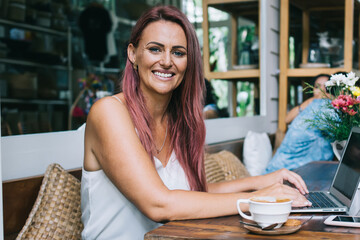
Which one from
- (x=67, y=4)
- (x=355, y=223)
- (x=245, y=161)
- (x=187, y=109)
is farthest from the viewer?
(x=67, y=4)

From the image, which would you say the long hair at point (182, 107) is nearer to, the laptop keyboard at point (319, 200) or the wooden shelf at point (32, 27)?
the laptop keyboard at point (319, 200)

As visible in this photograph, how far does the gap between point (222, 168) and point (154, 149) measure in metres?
1.30

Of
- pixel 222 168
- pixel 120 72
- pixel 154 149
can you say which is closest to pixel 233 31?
pixel 222 168

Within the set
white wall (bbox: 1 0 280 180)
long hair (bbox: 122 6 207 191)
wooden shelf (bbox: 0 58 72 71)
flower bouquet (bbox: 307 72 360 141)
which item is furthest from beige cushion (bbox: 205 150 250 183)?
wooden shelf (bbox: 0 58 72 71)

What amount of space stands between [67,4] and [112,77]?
1163 mm

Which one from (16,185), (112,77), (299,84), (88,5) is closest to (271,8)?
(299,84)

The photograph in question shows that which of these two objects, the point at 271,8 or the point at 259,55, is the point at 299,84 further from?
the point at 271,8

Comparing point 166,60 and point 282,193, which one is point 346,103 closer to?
point 282,193

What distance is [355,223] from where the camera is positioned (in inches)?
46.7

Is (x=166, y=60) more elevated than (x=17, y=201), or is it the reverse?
(x=166, y=60)

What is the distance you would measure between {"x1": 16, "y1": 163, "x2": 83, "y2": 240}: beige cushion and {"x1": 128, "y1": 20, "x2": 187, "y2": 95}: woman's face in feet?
1.59

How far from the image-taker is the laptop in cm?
139

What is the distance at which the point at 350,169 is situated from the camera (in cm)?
152

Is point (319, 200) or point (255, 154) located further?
point (255, 154)
